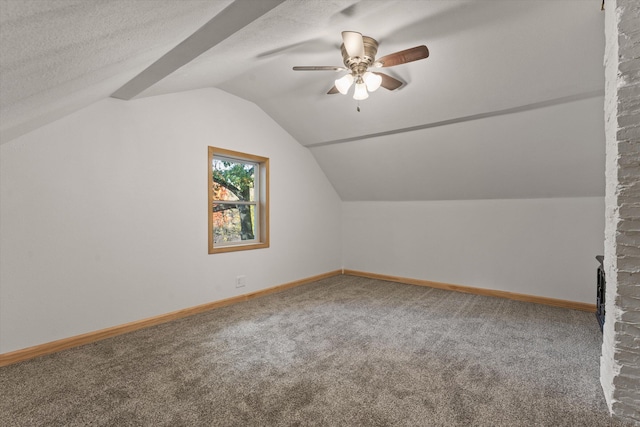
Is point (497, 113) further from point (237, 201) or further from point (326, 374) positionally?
point (237, 201)

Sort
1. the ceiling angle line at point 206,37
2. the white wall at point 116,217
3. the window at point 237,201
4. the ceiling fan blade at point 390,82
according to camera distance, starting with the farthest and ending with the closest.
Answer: the window at point 237,201, the ceiling fan blade at point 390,82, the white wall at point 116,217, the ceiling angle line at point 206,37

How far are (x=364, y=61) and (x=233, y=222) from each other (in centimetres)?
253

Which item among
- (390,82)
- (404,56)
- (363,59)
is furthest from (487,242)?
(363,59)

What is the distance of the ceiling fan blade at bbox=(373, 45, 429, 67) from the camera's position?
85.9 inches

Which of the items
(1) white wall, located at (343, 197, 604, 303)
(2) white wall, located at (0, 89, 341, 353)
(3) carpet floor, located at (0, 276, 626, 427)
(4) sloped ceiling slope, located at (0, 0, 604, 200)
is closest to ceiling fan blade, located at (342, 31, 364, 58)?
(4) sloped ceiling slope, located at (0, 0, 604, 200)

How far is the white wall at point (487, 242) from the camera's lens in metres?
3.62

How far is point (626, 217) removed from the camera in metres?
1.70

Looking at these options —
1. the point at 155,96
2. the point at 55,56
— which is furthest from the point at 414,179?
the point at 55,56

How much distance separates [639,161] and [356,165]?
3.29m

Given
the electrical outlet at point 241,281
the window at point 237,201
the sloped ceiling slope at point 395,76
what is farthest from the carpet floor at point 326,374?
the sloped ceiling slope at point 395,76

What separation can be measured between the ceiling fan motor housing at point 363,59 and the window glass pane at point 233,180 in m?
1.98

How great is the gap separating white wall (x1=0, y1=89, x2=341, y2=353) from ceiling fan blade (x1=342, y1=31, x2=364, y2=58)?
1951 mm

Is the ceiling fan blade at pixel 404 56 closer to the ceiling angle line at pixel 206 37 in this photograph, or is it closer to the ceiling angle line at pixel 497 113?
the ceiling angle line at pixel 206 37

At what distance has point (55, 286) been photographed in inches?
100
